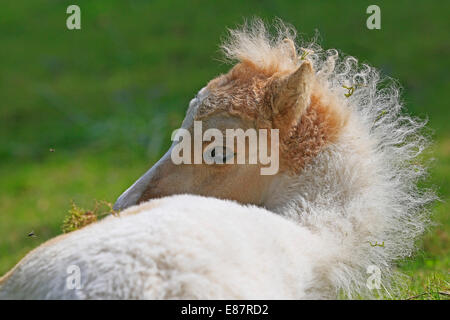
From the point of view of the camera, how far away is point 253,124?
15.6ft

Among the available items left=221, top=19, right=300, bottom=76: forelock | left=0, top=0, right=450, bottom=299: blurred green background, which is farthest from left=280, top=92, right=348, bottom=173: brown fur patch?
left=0, top=0, right=450, bottom=299: blurred green background

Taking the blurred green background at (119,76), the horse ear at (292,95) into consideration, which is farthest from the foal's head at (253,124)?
the blurred green background at (119,76)

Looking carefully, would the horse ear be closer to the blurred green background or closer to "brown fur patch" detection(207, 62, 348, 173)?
"brown fur patch" detection(207, 62, 348, 173)

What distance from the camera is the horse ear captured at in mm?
4512

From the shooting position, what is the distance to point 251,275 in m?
3.32

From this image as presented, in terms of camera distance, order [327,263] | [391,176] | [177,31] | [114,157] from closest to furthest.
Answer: [327,263] → [391,176] → [114,157] → [177,31]

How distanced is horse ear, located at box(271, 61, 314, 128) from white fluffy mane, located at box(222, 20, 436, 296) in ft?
1.06

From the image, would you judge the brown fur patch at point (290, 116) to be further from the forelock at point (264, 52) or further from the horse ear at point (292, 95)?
the forelock at point (264, 52)

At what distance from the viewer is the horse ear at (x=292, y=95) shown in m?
4.51

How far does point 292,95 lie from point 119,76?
39.5 feet

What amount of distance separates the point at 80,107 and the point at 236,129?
10.8 metres
